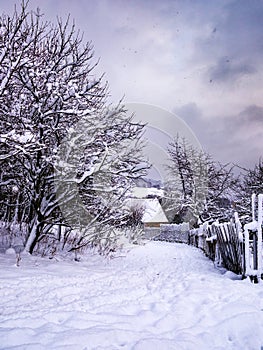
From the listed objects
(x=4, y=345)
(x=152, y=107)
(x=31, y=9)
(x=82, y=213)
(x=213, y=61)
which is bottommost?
(x=4, y=345)

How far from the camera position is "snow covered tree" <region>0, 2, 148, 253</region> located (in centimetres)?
705

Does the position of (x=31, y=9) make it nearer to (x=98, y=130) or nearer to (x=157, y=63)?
(x=98, y=130)

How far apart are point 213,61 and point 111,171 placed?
8024mm

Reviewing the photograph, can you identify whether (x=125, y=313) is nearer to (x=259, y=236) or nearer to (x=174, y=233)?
(x=259, y=236)

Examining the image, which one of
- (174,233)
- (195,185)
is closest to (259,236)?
(174,233)

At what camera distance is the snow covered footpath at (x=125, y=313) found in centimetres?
Result: 255

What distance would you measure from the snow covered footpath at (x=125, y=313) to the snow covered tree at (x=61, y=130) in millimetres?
2449

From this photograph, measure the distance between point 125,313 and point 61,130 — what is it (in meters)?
5.21

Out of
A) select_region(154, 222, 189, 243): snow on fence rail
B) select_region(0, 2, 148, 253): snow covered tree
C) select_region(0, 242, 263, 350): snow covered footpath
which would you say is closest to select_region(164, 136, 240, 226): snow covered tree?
select_region(154, 222, 189, 243): snow on fence rail

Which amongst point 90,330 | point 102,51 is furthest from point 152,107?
point 90,330

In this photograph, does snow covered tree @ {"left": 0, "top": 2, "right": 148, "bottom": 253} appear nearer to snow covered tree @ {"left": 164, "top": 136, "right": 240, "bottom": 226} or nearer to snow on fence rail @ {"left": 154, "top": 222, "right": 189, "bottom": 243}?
snow on fence rail @ {"left": 154, "top": 222, "right": 189, "bottom": 243}

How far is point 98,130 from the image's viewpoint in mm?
7766

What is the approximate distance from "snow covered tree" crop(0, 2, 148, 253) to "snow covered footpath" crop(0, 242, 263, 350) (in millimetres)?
2449

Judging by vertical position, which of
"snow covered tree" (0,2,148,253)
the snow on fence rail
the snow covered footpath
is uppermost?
"snow covered tree" (0,2,148,253)
